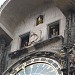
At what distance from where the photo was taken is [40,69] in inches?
368

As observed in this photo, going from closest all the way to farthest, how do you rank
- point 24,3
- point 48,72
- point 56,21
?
point 48,72 → point 56,21 → point 24,3

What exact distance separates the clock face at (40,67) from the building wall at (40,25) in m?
0.83

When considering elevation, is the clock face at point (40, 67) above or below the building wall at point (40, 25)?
below

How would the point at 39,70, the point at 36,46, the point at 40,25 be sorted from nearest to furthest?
the point at 39,70 → the point at 36,46 → the point at 40,25

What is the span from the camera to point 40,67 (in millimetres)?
9375

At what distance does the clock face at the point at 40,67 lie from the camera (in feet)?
29.8

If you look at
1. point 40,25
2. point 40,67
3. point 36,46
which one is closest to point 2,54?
point 36,46

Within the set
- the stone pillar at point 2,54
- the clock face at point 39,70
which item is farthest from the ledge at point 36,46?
the clock face at point 39,70

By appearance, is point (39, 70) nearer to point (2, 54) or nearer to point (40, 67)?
point (40, 67)

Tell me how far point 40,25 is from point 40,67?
1516 mm

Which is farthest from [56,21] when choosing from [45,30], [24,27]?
[24,27]

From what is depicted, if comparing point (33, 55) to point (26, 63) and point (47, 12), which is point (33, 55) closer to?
point (26, 63)

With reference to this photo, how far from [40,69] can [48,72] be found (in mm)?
277

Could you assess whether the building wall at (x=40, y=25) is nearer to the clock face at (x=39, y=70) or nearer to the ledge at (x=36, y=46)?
the ledge at (x=36, y=46)
